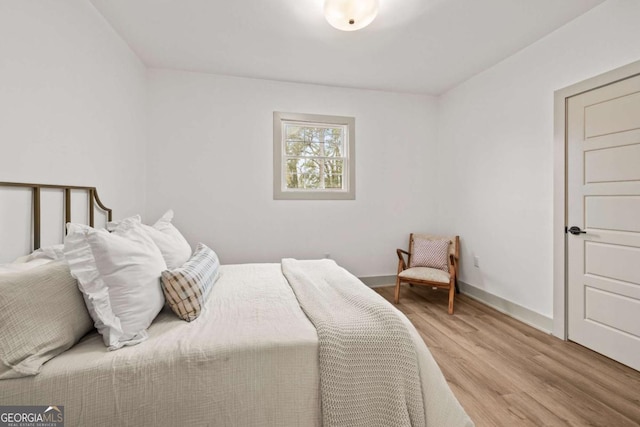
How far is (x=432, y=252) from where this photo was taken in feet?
11.6

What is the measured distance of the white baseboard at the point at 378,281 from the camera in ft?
12.7

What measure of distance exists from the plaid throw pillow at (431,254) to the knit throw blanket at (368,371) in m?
2.37

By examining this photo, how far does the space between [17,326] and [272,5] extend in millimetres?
2388

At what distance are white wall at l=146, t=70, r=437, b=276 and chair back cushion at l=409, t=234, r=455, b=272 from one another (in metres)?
0.35

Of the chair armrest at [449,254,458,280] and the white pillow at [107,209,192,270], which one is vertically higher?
the white pillow at [107,209,192,270]

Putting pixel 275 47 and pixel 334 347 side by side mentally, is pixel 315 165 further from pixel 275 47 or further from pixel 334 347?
pixel 334 347

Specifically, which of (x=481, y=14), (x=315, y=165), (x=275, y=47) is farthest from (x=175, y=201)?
(x=481, y=14)

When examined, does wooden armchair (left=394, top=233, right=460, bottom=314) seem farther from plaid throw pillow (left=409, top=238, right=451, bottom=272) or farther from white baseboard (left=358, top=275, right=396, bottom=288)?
white baseboard (left=358, top=275, right=396, bottom=288)

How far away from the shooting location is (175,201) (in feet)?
10.8

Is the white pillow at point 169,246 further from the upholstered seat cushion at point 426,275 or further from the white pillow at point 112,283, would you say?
the upholstered seat cushion at point 426,275

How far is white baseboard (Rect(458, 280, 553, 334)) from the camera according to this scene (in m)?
2.64

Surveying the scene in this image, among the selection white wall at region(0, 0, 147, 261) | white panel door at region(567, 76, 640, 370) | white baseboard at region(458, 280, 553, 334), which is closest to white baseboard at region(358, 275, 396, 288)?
white baseboard at region(458, 280, 553, 334)

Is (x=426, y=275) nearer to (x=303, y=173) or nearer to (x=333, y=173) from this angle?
(x=333, y=173)

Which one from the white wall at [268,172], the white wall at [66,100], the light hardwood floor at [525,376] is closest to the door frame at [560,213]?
the light hardwood floor at [525,376]
